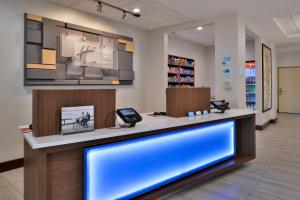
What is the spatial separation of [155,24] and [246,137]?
322cm

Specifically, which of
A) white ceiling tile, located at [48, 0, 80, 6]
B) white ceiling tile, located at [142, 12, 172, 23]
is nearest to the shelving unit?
white ceiling tile, located at [142, 12, 172, 23]

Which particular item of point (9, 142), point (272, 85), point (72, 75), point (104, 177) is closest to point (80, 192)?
point (104, 177)

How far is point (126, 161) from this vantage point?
204cm

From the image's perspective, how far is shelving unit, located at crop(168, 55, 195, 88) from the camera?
6.61 m

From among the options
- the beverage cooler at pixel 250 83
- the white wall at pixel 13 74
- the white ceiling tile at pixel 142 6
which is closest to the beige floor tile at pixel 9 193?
the white wall at pixel 13 74

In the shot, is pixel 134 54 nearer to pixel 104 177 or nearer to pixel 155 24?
pixel 155 24

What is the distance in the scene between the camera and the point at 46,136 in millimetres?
1719

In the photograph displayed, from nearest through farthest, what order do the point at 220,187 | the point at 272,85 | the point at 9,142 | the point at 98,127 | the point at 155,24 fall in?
the point at 98,127
the point at 220,187
the point at 9,142
the point at 155,24
the point at 272,85

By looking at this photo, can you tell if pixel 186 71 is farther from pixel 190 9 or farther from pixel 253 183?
pixel 253 183

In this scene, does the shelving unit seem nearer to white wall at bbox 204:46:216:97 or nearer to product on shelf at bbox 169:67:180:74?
product on shelf at bbox 169:67:180:74

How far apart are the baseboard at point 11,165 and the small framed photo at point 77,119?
228 cm

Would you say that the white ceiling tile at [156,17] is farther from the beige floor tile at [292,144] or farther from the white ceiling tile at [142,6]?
the beige floor tile at [292,144]

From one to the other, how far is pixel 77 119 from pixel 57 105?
0.20 metres

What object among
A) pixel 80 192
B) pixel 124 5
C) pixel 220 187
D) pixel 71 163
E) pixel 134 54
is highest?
pixel 124 5
